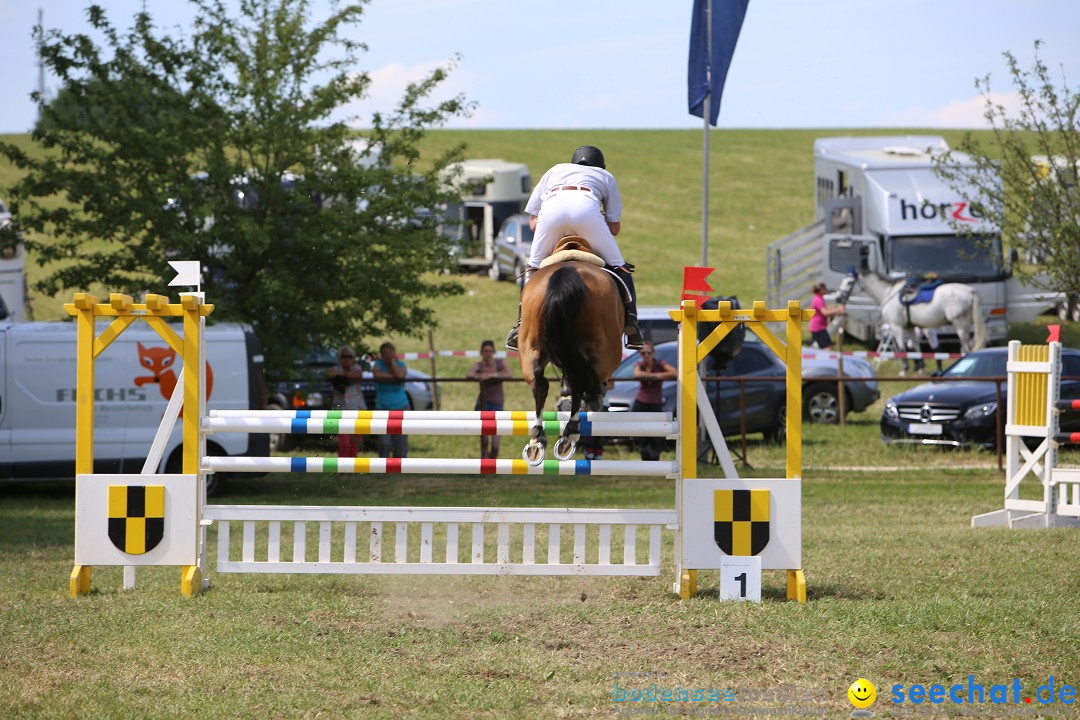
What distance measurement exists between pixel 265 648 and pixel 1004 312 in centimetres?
2119

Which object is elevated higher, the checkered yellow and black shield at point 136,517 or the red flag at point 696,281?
the red flag at point 696,281

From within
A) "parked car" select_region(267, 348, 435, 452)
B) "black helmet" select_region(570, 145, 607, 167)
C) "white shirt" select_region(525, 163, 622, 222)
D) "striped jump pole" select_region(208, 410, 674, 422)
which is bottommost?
"parked car" select_region(267, 348, 435, 452)

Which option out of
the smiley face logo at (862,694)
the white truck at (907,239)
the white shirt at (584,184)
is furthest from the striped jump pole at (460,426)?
the white truck at (907,239)

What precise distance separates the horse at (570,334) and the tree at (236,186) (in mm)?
8978

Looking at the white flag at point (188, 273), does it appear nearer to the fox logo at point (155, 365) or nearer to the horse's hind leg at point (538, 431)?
the horse's hind leg at point (538, 431)

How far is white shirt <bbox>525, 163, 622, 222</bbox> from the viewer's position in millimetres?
7809

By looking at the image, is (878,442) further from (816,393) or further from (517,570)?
(517,570)

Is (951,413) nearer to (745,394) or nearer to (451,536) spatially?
(745,394)

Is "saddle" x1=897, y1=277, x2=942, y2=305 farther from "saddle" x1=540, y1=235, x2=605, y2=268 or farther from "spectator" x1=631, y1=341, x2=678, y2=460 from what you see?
"saddle" x1=540, y1=235, x2=605, y2=268

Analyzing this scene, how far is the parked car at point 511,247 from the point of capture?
3188 cm

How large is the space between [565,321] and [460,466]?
109 centimetres

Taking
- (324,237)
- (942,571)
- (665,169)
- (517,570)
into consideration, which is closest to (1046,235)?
(324,237)

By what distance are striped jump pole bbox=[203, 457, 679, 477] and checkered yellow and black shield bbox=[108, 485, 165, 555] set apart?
1.50 ft

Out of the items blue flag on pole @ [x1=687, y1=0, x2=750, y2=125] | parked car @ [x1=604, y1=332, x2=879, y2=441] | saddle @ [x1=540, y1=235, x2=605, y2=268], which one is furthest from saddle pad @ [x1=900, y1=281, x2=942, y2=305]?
saddle @ [x1=540, y1=235, x2=605, y2=268]
